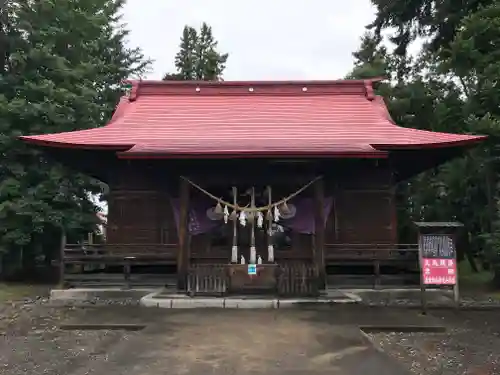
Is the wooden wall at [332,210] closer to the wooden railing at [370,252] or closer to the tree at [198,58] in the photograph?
the wooden railing at [370,252]

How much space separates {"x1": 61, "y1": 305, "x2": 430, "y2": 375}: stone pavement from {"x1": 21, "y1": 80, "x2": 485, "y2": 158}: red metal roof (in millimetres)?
3426

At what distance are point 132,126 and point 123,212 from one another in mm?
2358

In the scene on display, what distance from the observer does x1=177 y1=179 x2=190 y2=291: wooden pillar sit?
421 inches

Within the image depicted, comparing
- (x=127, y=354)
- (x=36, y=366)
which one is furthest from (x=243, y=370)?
(x=36, y=366)

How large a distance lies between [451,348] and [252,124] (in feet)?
28.4

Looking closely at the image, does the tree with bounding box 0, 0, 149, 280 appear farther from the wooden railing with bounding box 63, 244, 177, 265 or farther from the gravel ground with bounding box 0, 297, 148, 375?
the gravel ground with bounding box 0, 297, 148, 375

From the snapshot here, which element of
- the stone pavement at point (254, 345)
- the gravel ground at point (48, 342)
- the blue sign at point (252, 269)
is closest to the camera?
the stone pavement at point (254, 345)

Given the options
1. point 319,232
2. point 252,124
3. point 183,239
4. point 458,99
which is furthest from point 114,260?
point 458,99

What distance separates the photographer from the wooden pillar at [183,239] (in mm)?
10702

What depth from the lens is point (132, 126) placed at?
13453 mm

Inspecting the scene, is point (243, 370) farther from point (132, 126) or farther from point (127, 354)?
point (132, 126)

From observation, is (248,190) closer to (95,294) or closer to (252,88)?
(95,294)

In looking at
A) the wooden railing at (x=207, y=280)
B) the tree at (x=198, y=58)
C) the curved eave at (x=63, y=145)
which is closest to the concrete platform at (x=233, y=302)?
the wooden railing at (x=207, y=280)

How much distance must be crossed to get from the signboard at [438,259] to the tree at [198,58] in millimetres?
28954
